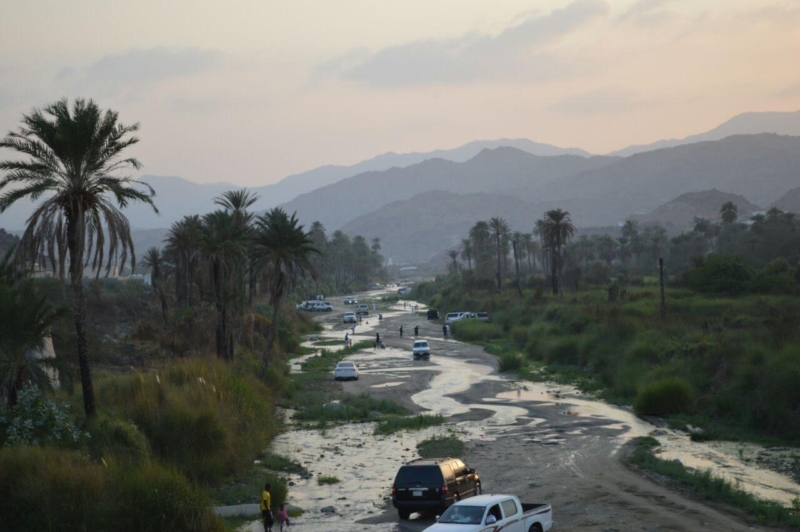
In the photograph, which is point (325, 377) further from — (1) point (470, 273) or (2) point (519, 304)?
(1) point (470, 273)

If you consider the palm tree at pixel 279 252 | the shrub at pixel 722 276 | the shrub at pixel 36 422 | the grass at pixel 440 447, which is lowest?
the grass at pixel 440 447

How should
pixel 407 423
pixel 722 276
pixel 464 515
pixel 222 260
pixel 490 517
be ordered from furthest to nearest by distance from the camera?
1. pixel 722 276
2. pixel 222 260
3. pixel 407 423
4. pixel 464 515
5. pixel 490 517

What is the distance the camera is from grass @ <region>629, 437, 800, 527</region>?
20531 millimetres

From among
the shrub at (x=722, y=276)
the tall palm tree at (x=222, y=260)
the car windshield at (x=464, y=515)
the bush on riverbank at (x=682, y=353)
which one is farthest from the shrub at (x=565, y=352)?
the car windshield at (x=464, y=515)

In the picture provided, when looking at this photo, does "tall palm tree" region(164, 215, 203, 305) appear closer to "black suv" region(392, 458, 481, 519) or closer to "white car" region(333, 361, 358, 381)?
"white car" region(333, 361, 358, 381)

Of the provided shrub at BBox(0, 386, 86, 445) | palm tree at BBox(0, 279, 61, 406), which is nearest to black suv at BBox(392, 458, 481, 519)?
shrub at BBox(0, 386, 86, 445)

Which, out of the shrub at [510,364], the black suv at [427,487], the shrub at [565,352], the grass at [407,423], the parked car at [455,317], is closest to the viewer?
the black suv at [427,487]

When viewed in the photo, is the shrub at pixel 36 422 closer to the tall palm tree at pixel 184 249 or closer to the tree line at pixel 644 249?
the tall palm tree at pixel 184 249


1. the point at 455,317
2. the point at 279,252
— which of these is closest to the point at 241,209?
the point at 279,252

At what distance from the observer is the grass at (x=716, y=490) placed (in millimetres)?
20531

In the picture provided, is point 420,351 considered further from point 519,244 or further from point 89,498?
point 519,244

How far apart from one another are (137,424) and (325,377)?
31.6 m

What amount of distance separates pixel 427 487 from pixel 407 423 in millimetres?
17659

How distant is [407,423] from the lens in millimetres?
38719
